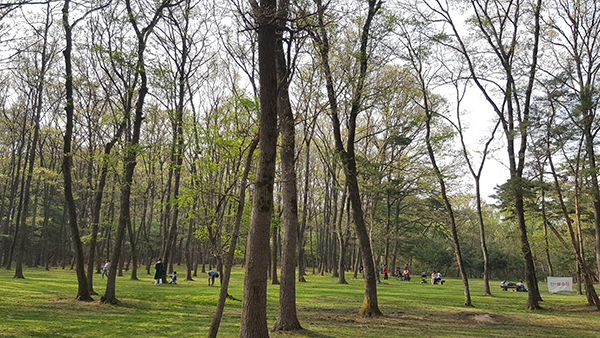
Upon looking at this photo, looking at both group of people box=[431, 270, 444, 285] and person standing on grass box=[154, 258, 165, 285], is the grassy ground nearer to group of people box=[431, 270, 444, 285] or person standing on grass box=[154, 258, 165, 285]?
person standing on grass box=[154, 258, 165, 285]

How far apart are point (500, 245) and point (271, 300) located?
4303 cm

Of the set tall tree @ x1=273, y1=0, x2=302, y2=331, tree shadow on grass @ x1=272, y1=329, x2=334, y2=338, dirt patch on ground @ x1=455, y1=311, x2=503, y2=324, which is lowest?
dirt patch on ground @ x1=455, y1=311, x2=503, y2=324

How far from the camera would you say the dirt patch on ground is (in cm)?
1146

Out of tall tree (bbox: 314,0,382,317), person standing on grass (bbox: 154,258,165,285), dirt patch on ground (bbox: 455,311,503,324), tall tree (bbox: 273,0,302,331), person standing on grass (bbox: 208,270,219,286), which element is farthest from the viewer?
person standing on grass (bbox: 154,258,165,285)

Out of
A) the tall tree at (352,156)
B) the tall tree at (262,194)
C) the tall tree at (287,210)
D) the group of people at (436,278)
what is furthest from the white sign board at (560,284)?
the tall tree at (262,194)

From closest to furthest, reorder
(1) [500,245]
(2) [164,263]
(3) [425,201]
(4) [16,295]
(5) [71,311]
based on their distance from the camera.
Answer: (5) [71,311]
(4) [16,295]
(2) [164,263]
(3) [425,201]
(1) [500,245]

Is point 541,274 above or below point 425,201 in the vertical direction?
below

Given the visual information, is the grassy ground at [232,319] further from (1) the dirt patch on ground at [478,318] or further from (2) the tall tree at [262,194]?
(2) the tall tree at [262,194]

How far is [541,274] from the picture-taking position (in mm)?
47188

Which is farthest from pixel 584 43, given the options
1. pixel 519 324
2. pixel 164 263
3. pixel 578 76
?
pixel 164 263

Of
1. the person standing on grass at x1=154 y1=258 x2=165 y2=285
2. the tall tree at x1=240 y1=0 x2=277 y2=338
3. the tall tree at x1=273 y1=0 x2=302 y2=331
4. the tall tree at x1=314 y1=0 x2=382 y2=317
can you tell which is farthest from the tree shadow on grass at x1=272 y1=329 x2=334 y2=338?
the person standing on grass at x1=154 y1=258 x2=165 y2=285

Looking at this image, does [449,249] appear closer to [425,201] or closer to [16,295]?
[425,201]

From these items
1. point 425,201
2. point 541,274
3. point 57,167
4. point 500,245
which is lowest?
point 541,274

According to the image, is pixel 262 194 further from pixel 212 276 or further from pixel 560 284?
pixel 560 284
